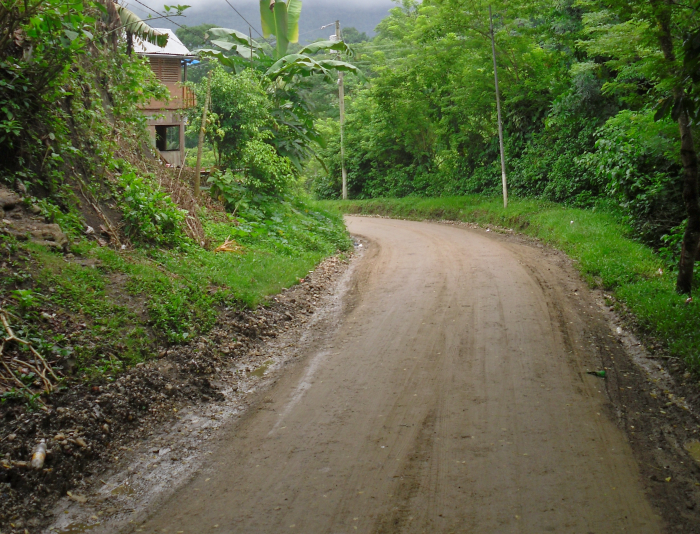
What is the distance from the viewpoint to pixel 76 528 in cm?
398

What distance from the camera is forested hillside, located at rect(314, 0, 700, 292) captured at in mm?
8953

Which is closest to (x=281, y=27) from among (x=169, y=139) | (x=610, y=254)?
(x=610, y=254)

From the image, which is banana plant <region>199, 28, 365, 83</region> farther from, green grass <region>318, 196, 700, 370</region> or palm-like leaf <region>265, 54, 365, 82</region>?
green grass <region>318, 196, 700, 370</region>

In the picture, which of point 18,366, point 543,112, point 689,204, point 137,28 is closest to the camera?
point 18,366

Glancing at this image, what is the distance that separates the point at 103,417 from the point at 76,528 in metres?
1.35

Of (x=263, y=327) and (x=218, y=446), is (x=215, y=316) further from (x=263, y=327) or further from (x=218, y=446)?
(x=218, y=446)

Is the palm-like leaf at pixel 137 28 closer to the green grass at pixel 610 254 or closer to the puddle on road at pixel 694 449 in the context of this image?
the green grass at pixel 610 254

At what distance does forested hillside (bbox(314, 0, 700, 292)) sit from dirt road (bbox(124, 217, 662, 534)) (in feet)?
9.38

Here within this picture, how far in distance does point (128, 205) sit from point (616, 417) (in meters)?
7.76

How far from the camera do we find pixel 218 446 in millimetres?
5125

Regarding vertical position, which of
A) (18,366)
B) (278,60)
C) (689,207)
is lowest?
(18,366)

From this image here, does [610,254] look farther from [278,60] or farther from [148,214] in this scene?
[278,60]

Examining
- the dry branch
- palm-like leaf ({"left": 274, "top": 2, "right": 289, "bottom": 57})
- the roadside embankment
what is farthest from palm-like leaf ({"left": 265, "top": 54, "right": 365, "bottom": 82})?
the dry branch

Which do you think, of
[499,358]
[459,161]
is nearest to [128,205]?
[499,358]
